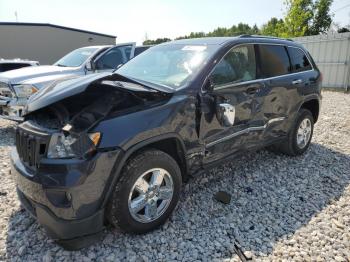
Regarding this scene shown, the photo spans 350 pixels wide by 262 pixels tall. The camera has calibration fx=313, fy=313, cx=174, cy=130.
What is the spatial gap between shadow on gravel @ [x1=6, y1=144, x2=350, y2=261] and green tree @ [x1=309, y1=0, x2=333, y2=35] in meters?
22.9

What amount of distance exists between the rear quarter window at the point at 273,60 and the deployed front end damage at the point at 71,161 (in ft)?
7.01

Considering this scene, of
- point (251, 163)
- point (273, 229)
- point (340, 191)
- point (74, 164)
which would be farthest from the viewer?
point (251, 163)

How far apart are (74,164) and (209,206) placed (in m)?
1.77

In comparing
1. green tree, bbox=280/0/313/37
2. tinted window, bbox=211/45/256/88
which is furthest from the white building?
tinted window, bbox=211/45/256/88

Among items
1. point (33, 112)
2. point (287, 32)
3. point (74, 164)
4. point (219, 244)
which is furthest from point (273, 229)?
point (287, 32)

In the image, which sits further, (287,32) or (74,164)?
(287,32)

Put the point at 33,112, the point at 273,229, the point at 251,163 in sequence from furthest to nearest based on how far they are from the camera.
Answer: the point at 251,163 → the point at 273,229 → the point at 33,112

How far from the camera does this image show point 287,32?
2333cm

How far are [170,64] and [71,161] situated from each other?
1.82 m

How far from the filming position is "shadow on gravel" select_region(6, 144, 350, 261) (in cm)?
287

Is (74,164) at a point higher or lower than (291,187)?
higher

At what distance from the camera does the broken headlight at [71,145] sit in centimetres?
248

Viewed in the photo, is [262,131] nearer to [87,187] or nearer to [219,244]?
[219,244]

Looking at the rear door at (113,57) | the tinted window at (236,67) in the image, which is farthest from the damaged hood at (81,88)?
the rear door at (113,57)
